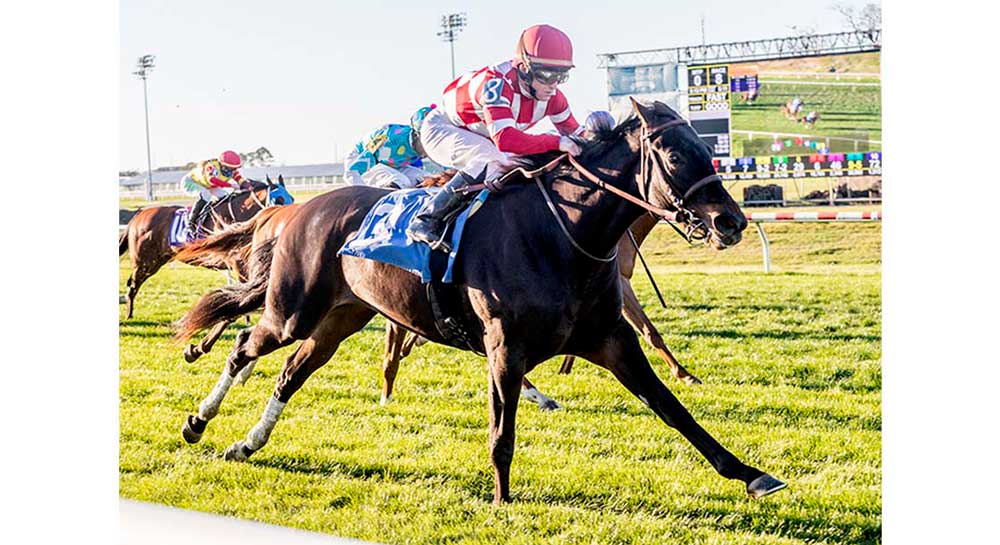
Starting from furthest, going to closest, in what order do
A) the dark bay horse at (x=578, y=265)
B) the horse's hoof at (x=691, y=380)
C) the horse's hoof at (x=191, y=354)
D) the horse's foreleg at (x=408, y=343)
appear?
the horse's hoof at (x=191, y=354), the horse's foreleg at (x=408, y=343), the horse's hoof at (x=691, y=380), the dark bay horse at (x=578, y=265)

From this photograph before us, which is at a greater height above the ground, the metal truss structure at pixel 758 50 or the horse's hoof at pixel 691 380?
the metal truss structure at pixel 758 50

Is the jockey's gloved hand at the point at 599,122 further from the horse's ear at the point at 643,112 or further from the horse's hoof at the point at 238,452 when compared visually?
the horse's hoof at the point at 238,452

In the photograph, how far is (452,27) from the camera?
4.40 m

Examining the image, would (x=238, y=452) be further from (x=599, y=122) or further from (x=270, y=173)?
(x=599, y=122)

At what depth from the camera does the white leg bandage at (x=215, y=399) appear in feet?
15.1

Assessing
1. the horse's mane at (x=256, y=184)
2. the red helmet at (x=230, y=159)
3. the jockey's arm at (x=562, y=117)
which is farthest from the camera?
the horse's mane at (x=256, y=184)

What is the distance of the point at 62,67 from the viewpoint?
17.1ft

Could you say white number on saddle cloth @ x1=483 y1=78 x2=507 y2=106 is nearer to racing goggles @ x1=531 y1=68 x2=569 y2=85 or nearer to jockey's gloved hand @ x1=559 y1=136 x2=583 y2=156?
racing goggles @ x1=531 y1=68 x2=569 y2=85

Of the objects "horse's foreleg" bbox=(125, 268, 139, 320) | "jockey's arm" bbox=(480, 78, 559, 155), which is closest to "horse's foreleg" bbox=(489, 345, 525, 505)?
"jockey's arm" bbox=(480, 78, 559, 155)

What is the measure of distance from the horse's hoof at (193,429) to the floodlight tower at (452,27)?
5.79ft

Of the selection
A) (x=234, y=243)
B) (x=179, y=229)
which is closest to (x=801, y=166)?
(x=234, y=243)

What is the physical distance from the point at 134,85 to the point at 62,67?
0.32 m

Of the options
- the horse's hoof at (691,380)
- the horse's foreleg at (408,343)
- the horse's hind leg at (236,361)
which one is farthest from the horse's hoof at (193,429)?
the horse's hoof at (691,380)

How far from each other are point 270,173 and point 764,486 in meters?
2.81
